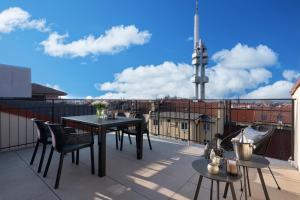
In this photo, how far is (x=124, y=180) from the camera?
97.0 inches

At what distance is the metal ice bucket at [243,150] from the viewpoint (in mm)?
1804

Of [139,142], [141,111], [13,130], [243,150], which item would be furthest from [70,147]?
[13,130]

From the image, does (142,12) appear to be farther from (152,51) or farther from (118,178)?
(118,178)

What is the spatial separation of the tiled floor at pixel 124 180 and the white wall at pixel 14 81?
891 centimetres

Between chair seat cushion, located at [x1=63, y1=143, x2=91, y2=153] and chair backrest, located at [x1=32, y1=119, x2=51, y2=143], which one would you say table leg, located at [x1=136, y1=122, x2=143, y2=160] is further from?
chair backrest, located at [x1=32, y1=119, x2=51, y2=143]

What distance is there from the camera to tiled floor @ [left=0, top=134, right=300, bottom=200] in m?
2.10

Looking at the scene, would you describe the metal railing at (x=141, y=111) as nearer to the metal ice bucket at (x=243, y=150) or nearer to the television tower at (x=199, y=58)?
the metal ice bucket at (x=243, y=150)

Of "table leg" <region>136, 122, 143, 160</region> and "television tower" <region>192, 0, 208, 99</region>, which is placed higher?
"television tower" <region>192, 0, 208, 99</region>

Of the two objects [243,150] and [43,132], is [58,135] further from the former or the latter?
[243,150]

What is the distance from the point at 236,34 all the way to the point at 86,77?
890 cm

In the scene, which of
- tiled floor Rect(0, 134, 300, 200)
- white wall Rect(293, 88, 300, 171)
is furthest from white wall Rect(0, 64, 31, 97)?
white wall Rect(293, 88, 300, 171)

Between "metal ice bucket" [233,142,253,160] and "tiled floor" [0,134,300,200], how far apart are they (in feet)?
1.94

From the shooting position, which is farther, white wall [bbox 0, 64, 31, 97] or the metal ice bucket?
white wall [bbox 0, 64, 31, 97]

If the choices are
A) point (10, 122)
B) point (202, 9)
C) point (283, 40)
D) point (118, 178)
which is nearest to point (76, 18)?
point (10, 122)
